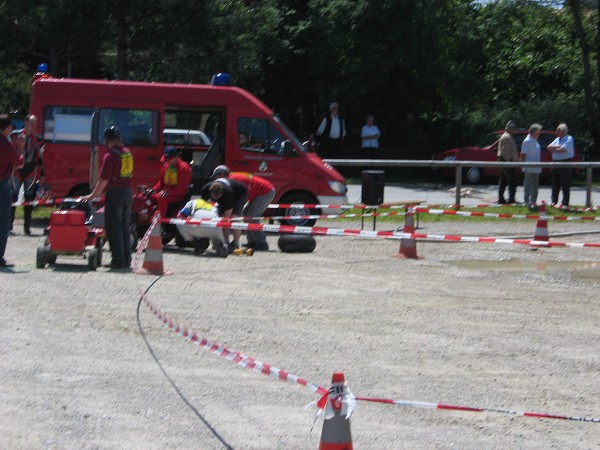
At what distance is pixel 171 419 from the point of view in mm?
7395

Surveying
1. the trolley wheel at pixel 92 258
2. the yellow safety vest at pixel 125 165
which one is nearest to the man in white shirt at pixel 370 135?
the yellow safety vest at pixel 125 165

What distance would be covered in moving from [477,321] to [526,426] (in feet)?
11.8

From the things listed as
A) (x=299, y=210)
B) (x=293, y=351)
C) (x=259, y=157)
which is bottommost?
(x=293, y=351)

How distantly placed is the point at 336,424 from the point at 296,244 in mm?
10469

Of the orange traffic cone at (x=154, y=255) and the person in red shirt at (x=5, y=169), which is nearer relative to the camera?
the person in red shirt at (x=5, y=169)

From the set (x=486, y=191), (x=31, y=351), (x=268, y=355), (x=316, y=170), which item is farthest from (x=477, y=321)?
(x=486, y=191)

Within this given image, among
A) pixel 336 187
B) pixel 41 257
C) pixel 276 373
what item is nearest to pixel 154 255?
pixel 41 257

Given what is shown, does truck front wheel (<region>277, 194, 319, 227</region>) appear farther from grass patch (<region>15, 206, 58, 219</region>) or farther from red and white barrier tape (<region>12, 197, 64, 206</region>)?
grass patch (<region>15, 206, 58, 219</region>)

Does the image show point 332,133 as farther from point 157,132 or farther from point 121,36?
point 157,132

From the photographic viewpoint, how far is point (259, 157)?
62.3 feet

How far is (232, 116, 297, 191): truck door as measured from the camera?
746 inches

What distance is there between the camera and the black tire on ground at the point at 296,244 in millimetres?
16281

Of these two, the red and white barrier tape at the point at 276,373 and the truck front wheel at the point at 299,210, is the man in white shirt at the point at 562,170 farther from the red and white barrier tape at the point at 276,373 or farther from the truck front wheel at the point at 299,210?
the red and white barrier tape at the point at 276,373

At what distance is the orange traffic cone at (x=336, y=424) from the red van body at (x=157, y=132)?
13078mm
